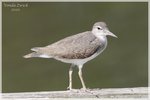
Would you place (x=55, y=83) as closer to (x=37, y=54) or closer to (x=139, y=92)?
(x=37, y=54)

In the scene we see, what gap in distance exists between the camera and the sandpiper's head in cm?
1079

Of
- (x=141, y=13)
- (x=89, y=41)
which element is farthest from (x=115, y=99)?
(x=141, y=13)

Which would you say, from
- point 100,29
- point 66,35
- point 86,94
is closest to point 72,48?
point 100,29

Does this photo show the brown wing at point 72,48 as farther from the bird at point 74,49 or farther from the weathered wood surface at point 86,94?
the weathered wood surface at point 86,94

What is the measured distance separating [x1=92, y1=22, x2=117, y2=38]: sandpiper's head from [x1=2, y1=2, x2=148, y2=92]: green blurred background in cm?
432

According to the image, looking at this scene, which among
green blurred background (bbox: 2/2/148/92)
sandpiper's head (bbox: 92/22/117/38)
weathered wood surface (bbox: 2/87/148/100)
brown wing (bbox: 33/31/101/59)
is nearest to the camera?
weathered wood surface (bbox: 2/87/148/100)

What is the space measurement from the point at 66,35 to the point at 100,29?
20.2ft

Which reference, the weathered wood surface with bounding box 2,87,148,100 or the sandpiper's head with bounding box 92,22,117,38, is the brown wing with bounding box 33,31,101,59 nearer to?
the sandpiper's head with bounding box 92,22,117,38

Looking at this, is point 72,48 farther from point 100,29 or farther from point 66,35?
point 66,35

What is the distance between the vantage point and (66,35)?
55.7ft

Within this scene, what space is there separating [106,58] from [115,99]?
27.1 feet

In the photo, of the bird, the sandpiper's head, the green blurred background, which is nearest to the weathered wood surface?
the bird

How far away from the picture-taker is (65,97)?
29.5ft

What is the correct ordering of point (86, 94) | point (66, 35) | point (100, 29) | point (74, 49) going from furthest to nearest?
point (66, 35) → point (100, 29) → point (74, 49) → point (86, 94)
